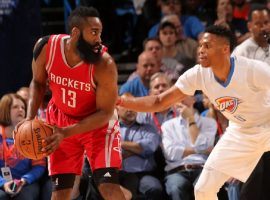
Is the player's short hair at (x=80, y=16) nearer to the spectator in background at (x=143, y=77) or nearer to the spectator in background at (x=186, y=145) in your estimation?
the spectator in background at (x=186, y=145)

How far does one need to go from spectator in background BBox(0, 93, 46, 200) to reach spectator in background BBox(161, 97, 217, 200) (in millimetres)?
1274

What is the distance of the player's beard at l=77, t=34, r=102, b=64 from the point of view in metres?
5.01

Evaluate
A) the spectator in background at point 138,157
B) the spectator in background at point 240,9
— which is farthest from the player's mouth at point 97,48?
the spectator in background at point 240,9

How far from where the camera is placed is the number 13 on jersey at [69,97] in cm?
522

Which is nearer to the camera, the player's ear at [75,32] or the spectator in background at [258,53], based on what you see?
the player's ear at [75,32]

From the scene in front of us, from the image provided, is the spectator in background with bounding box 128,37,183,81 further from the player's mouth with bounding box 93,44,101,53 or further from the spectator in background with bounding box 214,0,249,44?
the player's mouth with bounding box 93,44,101,53

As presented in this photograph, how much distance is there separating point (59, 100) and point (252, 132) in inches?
61.0

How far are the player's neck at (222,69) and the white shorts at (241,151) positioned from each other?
475 mm

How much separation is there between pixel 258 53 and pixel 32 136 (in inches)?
117

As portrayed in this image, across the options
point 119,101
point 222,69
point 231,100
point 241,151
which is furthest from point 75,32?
point 241,151

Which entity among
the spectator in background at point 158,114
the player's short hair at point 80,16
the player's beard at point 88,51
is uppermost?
the player's short hair at point 80,16

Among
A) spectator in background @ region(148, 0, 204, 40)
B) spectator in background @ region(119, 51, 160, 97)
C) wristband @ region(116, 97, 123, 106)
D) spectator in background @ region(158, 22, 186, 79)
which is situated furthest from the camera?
spectator in background @ region(148, 0, 204, 40)

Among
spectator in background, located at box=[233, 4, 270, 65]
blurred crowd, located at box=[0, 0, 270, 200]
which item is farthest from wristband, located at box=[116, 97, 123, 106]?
spectator in background, located at box=[233, 4, 270, 65]

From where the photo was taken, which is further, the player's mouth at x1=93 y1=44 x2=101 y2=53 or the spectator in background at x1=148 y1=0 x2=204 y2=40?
the spectator in background at x1=148 y1=0 x2=204 y2=40
